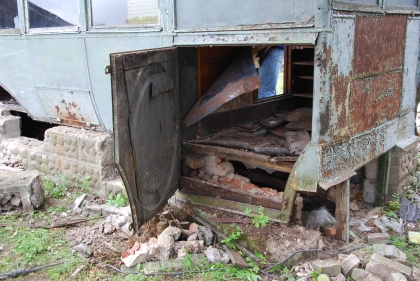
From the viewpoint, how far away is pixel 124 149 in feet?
12.0

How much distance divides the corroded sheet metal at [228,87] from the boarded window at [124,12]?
1025mm

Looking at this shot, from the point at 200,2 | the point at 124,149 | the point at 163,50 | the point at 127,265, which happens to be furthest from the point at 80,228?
the point at 200,2

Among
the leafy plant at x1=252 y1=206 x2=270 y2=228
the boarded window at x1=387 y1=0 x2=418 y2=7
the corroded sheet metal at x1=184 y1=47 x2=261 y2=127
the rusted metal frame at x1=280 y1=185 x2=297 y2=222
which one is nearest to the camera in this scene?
the rusted metal frame at x1=280 y1=185 x2=297 y2=222

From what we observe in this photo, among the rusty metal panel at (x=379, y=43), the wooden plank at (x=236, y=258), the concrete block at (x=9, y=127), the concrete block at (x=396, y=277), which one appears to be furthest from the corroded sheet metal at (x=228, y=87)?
the concrete block at (x=9, y=127)

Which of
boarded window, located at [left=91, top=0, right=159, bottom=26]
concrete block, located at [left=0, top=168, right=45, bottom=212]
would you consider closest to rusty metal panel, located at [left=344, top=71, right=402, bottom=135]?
boarded window, located at [left=91, top=0, right=159, bottom=26]

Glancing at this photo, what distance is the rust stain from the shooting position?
4.24 m

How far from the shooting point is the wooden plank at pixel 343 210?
437 centimetres

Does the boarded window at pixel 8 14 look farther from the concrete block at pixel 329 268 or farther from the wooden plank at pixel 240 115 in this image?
the concrete block at pixel 329 268

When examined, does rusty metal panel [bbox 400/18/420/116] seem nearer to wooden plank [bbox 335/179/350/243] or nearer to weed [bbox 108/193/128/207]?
wooden plank [bbox 335/179/350/243]

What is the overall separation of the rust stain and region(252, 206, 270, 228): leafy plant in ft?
4.12

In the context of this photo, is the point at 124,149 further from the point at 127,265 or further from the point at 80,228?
the point at 80,228

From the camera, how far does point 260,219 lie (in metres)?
4.26

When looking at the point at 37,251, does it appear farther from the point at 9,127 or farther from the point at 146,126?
the point at 9,127

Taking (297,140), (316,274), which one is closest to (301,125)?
(297,140)
